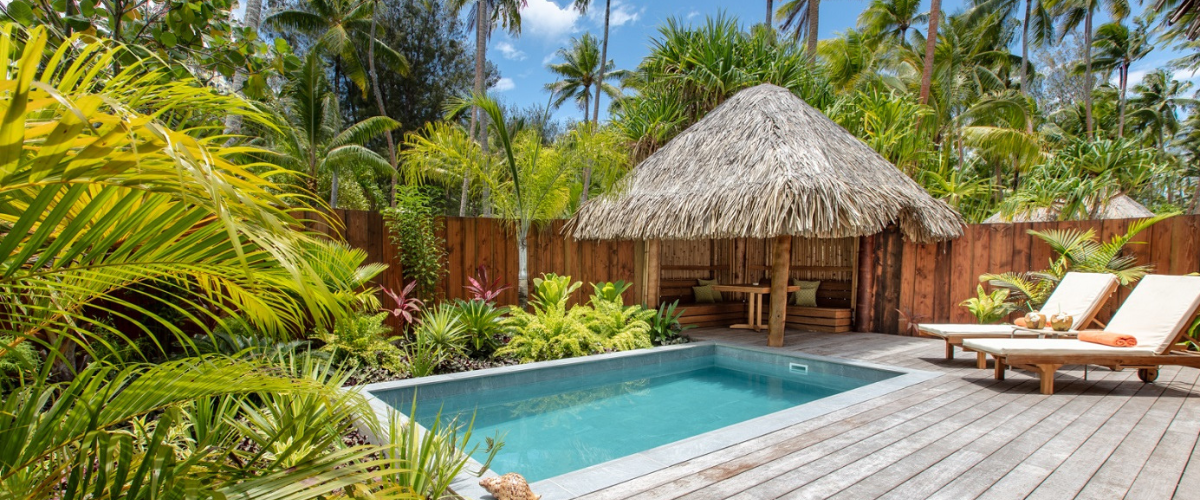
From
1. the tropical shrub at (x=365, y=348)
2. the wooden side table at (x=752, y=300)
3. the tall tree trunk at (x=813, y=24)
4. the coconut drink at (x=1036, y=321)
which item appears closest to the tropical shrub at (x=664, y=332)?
the wooden side table at (x=752, y=300)

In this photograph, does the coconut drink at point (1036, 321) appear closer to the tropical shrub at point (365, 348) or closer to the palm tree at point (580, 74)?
the tropical shrub at point (365, 348)

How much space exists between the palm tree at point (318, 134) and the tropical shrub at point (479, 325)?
22.5 feet

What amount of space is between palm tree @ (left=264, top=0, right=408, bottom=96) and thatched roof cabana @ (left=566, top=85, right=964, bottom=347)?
13.4 m

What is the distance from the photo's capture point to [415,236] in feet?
20.9

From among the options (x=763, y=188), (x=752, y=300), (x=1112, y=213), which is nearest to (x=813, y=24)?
(x=1112, y=213)

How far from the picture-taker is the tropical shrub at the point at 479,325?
18.9ft

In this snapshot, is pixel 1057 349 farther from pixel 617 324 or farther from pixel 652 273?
pixel 652 273

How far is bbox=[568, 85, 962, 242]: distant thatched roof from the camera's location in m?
6.29

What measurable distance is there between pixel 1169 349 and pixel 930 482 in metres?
3.26

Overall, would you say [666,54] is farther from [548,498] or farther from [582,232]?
[548,498]

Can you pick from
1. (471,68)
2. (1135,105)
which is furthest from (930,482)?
(1135,105)

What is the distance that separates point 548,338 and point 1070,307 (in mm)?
4947

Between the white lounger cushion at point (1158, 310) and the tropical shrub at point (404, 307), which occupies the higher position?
the white lounger cushion at point (1158, 310)

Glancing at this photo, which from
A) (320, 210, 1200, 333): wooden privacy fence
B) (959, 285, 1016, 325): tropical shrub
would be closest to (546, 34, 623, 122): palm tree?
(320, 210, 1200, 333): wooden privacy fence
